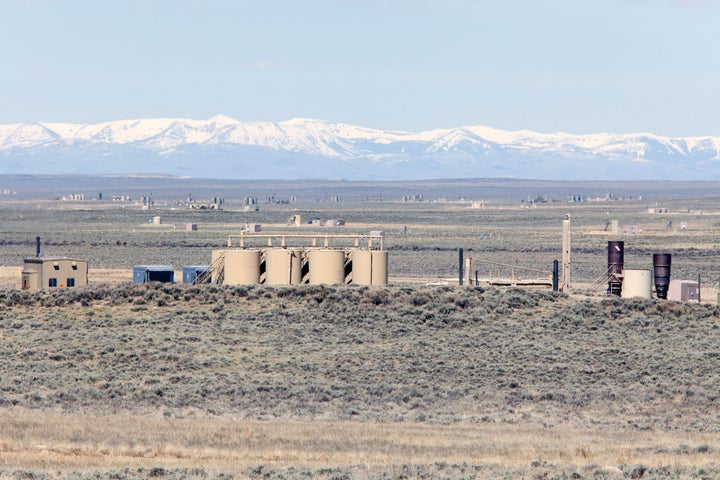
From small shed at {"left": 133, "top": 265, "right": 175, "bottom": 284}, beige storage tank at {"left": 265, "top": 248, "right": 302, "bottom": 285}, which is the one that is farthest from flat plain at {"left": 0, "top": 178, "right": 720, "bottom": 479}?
small shed at {"left": 133, "top": 265, "right": 175, "bottom": 284}

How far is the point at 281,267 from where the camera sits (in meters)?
47.9

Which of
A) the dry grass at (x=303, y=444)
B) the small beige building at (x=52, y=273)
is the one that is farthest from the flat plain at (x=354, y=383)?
the small beige building at (x=52, y=273)

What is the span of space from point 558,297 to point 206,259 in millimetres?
44094

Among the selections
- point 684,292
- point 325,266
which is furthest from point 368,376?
point 684,292

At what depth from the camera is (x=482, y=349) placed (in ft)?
130

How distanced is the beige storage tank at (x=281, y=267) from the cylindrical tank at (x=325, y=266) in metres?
0.64

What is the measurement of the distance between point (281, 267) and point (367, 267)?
321 centimetres

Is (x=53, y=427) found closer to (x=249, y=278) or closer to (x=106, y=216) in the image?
(x=249, y=278)

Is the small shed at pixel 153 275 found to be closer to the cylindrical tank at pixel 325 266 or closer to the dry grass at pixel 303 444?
the cylindrical tank at pixel 325 266

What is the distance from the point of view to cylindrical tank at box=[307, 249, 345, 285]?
157ft

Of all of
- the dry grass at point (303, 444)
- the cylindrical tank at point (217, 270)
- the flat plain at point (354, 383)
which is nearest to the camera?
the dry grass at point (303, 444)

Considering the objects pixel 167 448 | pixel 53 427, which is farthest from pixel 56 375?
pixel 167 448

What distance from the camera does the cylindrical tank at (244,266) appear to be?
47.9 meters

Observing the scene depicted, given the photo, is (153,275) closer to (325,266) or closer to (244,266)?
(244,266)
